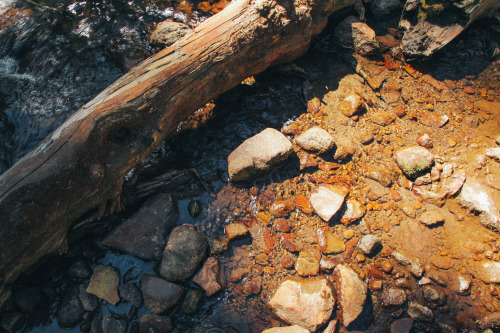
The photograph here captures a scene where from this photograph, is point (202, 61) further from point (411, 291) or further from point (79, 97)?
point (411, 291)

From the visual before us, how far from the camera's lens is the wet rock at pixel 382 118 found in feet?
13.1

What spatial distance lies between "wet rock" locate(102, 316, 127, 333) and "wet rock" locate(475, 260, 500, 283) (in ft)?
11.6

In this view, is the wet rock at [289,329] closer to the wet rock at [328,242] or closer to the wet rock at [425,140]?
the wet rock at [328,242]

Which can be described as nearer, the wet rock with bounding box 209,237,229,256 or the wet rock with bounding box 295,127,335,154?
the wet rock with bounding box 209,237,229,256

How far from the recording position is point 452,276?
3.10m

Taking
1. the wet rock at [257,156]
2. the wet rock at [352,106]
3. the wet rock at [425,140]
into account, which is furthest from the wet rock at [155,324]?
the wet rock at [425,140]

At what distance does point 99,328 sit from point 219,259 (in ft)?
4.13

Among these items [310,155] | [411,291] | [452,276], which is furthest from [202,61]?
[452,276]

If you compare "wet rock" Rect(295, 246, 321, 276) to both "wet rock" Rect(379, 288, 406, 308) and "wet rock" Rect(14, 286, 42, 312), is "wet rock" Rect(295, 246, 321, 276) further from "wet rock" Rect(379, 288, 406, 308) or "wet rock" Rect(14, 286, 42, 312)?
"wet rock" Rect(14, 286, 42, 312)

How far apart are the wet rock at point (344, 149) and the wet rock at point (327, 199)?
40 cm

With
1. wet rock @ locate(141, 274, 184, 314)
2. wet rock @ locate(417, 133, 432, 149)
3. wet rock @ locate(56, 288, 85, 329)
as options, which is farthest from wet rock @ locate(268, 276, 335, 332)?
wet rock @ locate(417, 133, 432, 149)

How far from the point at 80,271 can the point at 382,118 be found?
3.98 meters

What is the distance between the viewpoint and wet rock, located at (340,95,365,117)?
400cm

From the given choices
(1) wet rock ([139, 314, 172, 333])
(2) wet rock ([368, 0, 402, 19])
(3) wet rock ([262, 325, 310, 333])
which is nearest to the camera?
(3) wet rock ([262, 325, 310, 333])
